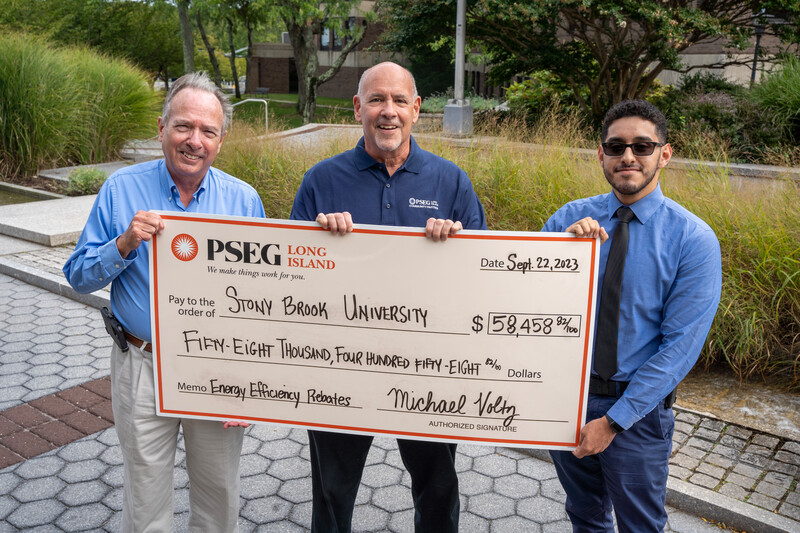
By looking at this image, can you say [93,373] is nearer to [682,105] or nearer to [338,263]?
[338,263]

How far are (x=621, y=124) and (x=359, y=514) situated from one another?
2.48 meters

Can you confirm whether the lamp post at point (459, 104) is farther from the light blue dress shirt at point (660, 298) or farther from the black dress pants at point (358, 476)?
the light blue dress shirt at point (660, 298)

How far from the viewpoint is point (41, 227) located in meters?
9.45

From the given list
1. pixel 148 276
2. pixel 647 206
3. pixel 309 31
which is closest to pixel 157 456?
pixel 148 276

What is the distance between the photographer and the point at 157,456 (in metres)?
2.84

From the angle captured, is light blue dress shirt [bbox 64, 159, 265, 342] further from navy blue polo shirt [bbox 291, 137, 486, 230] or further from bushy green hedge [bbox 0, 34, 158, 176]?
bushy green hedge [bbox 0, 34, 158, 176]

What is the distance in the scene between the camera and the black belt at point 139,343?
9.22ft

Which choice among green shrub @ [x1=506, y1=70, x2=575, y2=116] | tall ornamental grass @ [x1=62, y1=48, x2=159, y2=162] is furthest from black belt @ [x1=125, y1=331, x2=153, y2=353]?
green shrub @ [x1=506, y1=70, x2=575, y2=116]

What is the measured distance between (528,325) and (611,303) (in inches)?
12.7

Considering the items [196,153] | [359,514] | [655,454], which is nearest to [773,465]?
[655,454]

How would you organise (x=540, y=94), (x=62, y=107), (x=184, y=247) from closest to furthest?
1. (x=184, y=247)
2. (x=62, y=107)
3. (x=540, y=94)

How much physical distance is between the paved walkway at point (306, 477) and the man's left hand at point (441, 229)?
181 cm

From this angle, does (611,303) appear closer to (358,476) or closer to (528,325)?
(528,325)

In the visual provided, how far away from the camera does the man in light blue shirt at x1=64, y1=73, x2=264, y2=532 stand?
2.67 metres
